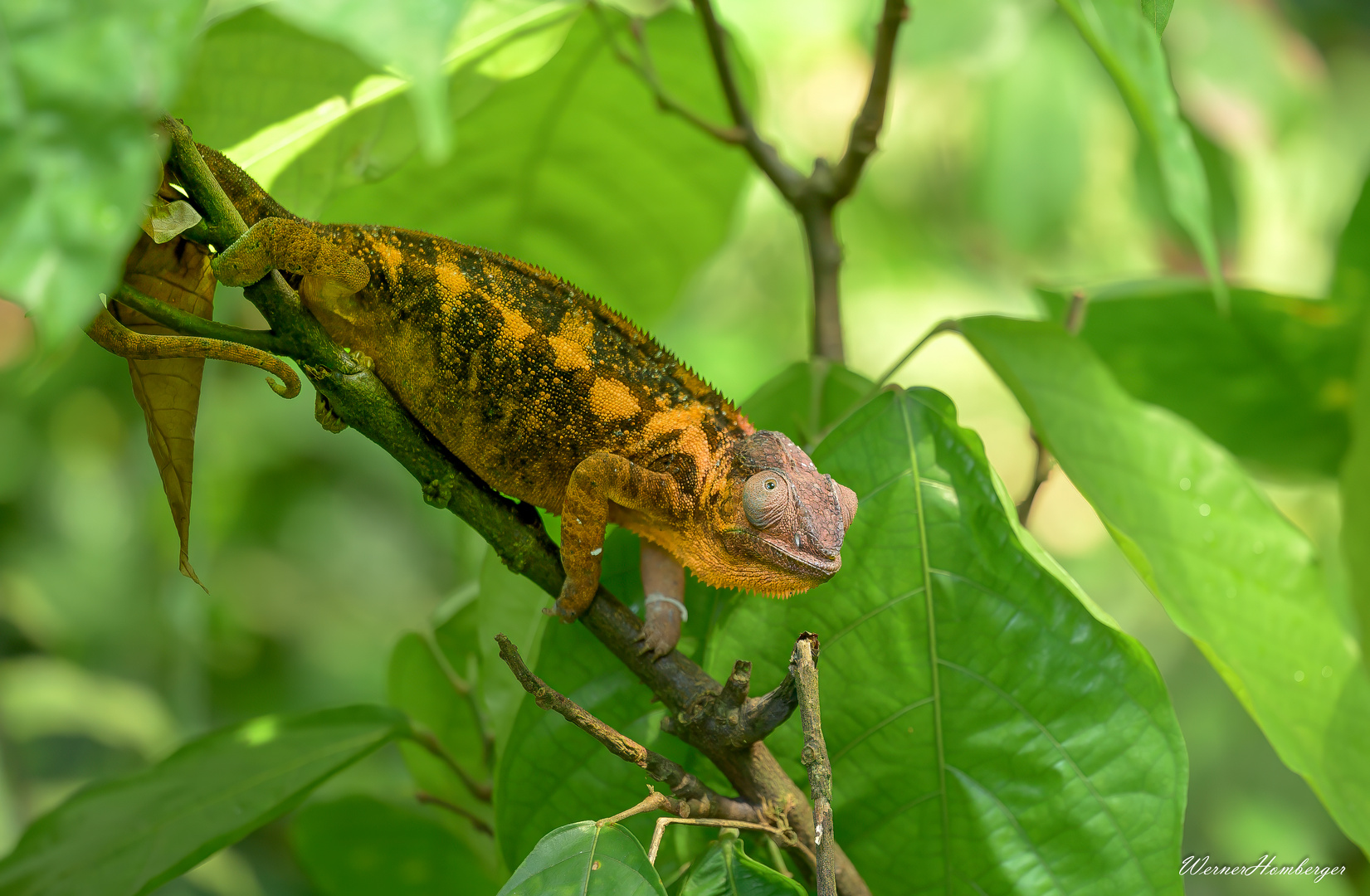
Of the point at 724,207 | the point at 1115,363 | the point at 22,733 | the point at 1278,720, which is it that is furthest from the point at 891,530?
the point at 22,733

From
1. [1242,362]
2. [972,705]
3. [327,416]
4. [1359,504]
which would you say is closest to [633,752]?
[972,705]

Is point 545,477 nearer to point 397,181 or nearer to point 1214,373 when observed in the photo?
point 397,181

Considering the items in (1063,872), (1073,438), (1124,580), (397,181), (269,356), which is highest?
(397,181)

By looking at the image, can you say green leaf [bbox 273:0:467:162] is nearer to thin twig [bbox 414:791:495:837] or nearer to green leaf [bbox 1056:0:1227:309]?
green leaf [bbox 1056:0:1227:309]

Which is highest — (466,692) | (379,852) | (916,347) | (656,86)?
(656,86)

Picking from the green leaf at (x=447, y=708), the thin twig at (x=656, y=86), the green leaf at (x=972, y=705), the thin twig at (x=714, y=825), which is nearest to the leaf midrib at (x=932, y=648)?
the green leaf at (x=972, y=705)

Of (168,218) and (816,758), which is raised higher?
(168,218)

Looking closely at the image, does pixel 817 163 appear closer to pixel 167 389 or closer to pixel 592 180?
pixel 592 180
